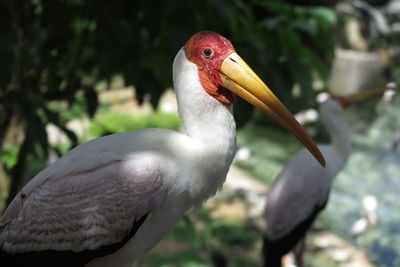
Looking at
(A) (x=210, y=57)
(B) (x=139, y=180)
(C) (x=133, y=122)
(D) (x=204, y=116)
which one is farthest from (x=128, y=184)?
(C) (x=133, y=122)

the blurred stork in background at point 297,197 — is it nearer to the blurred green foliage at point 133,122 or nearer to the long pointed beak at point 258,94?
the long pointed beak at point 258,94

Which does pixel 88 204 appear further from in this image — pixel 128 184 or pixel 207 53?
pixel 207 53

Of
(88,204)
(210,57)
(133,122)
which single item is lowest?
(133,122)

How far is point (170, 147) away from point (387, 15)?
50.1ft

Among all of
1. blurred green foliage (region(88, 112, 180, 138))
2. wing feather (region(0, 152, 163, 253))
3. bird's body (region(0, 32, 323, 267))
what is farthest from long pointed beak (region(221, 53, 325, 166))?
blurred green foliage (region(88, 112, 180, 138))

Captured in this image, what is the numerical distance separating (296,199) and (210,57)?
6.92ft

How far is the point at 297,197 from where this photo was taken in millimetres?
3564

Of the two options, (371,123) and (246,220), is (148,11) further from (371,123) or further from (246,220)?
(371,123)

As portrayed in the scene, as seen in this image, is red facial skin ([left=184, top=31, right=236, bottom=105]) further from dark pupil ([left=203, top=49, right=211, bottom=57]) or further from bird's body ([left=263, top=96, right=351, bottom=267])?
bird's body ([left=263, top=96, right=351, bottom=267])

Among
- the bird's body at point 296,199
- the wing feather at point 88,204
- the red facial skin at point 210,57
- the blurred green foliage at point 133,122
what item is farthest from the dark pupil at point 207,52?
the blurred green foliage at point 133,122

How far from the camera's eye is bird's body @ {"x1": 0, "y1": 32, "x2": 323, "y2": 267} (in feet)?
5.30

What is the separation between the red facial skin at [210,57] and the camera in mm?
1667

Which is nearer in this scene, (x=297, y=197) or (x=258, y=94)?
(x=258, y=94)

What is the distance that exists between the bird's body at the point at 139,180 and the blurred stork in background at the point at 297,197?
1.95 metres
